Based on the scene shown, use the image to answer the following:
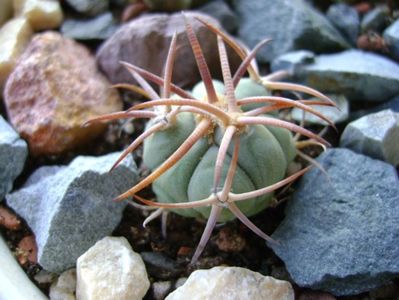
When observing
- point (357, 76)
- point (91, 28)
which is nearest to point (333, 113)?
point (357, 76)

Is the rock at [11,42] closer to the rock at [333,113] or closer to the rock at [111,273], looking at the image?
the rock at [111,273]

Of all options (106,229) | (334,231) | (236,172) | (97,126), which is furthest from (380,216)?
(97,126)

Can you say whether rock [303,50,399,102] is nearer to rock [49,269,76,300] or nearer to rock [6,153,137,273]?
rock [6,153,137,273]

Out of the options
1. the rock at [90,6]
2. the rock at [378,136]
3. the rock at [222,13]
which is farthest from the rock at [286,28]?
the rock at [90,6]

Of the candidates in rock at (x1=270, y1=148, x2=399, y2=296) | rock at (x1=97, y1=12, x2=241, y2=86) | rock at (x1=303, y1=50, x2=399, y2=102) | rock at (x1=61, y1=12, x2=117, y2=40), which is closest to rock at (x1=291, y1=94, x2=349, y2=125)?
rock at (x1=303, y1=50, x2=399, y2=102)

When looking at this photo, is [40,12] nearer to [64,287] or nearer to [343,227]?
[64,287]

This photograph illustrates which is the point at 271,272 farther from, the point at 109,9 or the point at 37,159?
the point at 109,9
